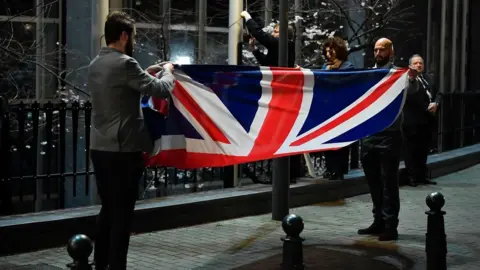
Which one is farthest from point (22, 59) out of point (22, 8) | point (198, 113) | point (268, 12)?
point (268, 12)

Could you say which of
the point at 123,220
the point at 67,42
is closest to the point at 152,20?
the point at 67,42

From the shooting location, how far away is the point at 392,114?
25.1ft

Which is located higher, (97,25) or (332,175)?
(97,25)

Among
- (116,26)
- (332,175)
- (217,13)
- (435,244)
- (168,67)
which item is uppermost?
(217,13)

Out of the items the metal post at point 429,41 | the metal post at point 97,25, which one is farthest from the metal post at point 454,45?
the metal post at point 97,25

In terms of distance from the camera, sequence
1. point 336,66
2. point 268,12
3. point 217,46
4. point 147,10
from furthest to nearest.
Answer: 1. point 217,46
2. point 147,10
3. point 268,12
4. point 336,66

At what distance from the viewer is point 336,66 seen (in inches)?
355

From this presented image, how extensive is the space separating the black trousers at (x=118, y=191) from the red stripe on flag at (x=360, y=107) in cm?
231

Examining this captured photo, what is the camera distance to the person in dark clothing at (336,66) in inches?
350

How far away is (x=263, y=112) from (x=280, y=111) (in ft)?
0.71

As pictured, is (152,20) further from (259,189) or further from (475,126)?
(475,126)

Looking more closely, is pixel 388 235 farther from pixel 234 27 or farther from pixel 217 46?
pixel 217 46

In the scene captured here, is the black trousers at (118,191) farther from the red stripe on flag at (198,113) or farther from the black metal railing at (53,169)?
the black metal railing at (53,169)

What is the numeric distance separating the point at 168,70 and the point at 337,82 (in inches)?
89.6
